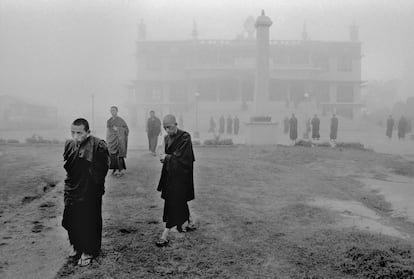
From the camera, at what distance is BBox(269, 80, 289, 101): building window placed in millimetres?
43969

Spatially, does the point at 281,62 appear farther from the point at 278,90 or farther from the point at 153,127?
the point at 153,127

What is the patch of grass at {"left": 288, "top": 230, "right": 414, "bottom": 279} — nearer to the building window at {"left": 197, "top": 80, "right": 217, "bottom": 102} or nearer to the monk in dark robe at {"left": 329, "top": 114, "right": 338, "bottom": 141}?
the monk in dark robe at {"left": 329, "top": 114, "right": 338, "bottom": 141}

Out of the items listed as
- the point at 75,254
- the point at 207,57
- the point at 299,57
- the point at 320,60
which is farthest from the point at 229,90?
the point at 75,254

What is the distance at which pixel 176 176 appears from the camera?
5.07m

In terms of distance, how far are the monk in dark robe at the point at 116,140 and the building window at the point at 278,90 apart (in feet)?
119

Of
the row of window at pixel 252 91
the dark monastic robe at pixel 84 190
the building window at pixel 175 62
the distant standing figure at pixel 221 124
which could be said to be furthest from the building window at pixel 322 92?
the dark monastic robe at pixel 84 190

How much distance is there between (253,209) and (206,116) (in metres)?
29.4

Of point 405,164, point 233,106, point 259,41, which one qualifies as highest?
point 259,41

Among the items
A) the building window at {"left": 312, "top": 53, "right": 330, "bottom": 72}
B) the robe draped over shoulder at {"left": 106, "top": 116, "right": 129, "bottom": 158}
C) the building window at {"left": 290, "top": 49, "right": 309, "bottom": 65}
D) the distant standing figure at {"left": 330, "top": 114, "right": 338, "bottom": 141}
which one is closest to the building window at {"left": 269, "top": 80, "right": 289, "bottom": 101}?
the building window at {"left": 290, "top": 49, "right": 309, "bottom": 65}

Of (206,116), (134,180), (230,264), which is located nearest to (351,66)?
(206,116)

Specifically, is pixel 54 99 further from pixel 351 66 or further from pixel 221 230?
pixel 221 230

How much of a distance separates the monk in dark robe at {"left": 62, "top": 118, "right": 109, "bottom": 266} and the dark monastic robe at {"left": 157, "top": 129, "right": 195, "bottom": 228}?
0.93 meters

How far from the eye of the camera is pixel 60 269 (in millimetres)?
4199

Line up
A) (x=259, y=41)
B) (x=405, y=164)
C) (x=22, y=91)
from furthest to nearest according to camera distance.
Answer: (x=22, y=91) < (x=259, y=41) < (x=405, y=164)
